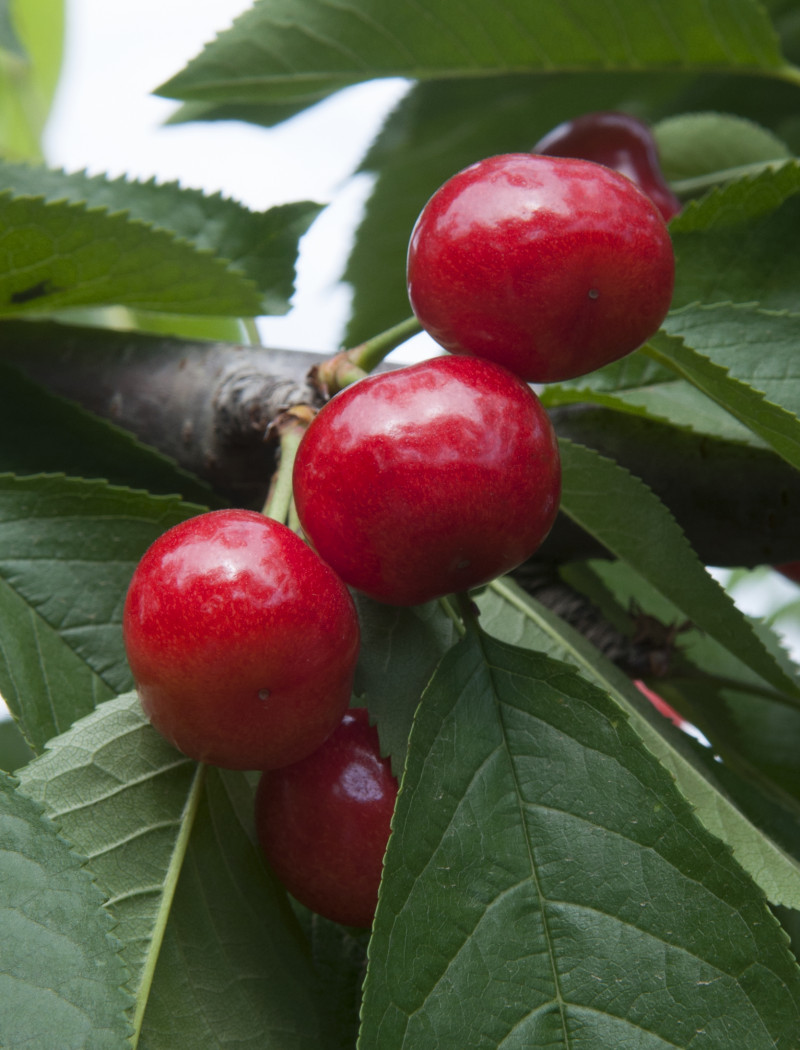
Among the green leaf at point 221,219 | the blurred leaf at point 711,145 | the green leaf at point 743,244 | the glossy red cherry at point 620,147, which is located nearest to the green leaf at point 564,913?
the green leaf at point 743,244

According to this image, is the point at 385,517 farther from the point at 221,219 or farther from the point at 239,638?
the point at 221,219

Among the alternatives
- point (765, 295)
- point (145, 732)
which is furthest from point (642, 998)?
point (765, 295)

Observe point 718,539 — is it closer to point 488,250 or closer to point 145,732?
point 488,250

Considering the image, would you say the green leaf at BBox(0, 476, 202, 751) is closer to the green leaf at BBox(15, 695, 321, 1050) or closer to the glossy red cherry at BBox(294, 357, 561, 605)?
the green leaf at BBox(15, 695, 321, 1050)

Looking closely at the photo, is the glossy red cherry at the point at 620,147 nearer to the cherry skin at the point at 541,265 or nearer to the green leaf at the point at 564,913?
the cherry skin at the point at 541,265

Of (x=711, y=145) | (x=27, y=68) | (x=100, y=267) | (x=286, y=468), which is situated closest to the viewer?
(x=286, y=468)

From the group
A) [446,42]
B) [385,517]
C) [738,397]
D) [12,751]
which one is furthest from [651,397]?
[12,751]

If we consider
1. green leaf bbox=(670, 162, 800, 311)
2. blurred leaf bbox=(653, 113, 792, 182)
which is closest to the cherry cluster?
green leaf bbox=(670, 162, 800, 311)
